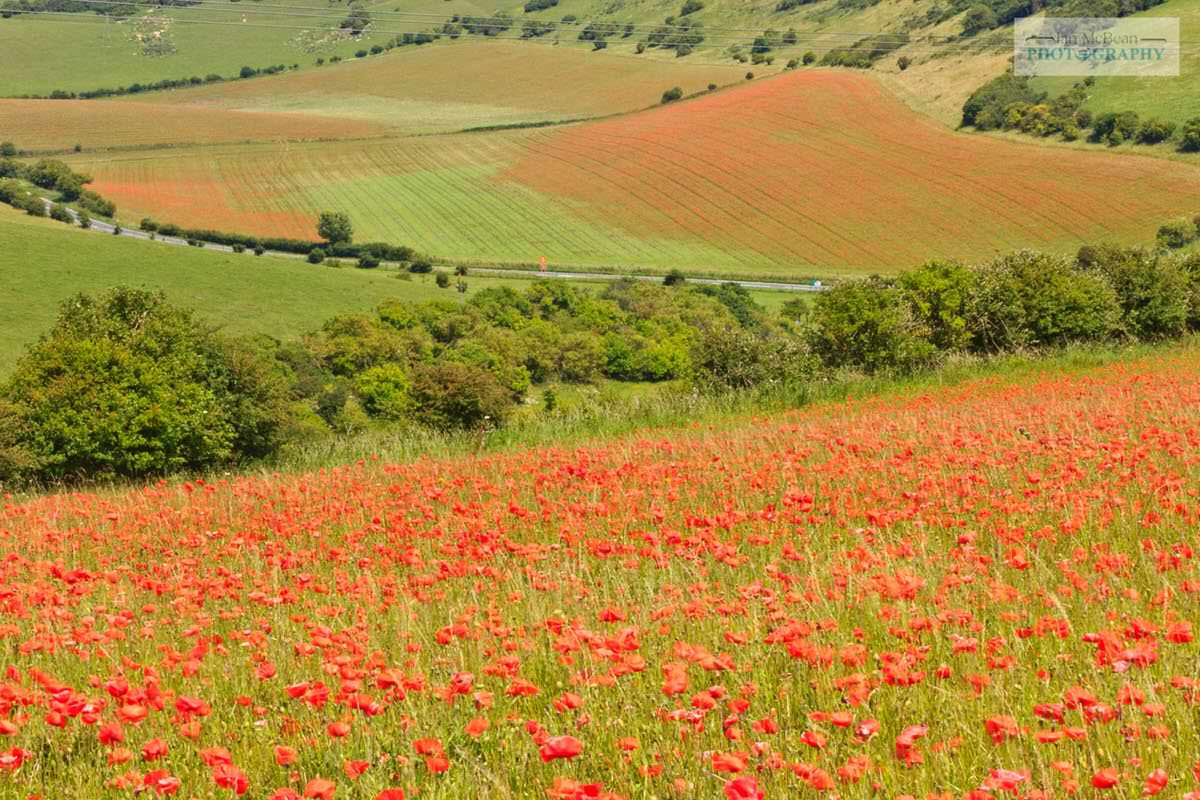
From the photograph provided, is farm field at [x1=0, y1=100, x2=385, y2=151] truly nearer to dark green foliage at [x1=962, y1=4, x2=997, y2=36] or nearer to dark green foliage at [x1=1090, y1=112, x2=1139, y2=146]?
dark green foliage at [x1=962, y1=4, x2=997, y2=36]

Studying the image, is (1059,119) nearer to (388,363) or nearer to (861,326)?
(388,363)

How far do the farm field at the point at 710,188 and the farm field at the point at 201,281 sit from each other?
1352 cm

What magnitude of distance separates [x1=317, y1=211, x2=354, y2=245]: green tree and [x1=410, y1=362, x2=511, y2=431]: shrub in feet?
224

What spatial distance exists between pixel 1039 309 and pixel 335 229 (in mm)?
88637

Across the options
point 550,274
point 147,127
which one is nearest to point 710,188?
point 550,274

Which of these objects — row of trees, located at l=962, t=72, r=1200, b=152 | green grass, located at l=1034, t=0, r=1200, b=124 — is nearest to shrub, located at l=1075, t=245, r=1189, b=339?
row of trees, located at l=962, t=72, r=1200, b=152

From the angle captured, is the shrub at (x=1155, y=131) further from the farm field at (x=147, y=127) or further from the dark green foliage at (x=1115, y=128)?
the farm field at (x=147, y=127)

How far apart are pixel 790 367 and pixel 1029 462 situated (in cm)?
3095

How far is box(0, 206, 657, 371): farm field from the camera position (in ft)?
286

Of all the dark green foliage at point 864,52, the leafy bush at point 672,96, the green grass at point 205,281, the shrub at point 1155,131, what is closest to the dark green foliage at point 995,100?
the shrub at point 1155,131

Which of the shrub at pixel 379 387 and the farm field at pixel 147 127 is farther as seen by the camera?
the farm field at pixel 147 127

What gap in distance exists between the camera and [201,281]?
95.1 meters

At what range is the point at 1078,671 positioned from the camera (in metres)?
4.80

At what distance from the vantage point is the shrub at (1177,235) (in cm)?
8988
